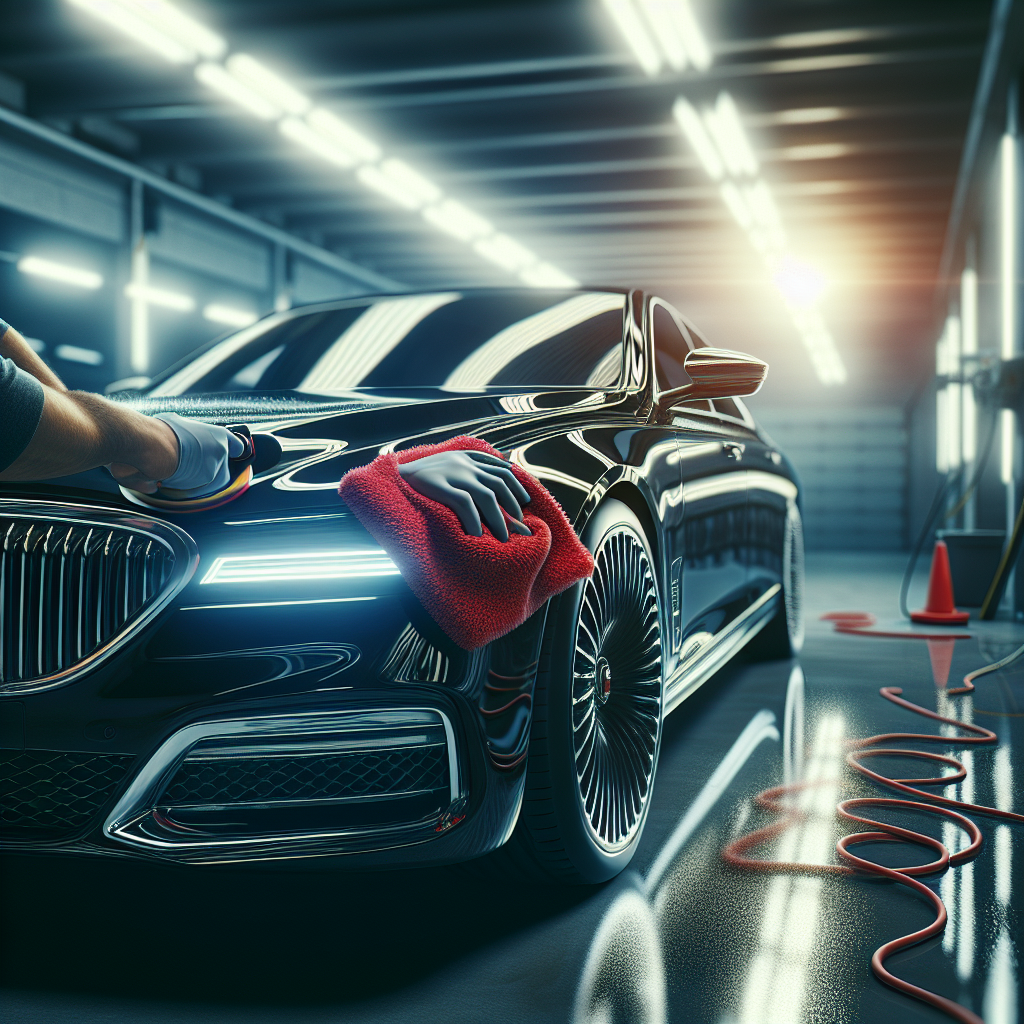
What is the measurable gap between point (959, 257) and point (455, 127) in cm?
652

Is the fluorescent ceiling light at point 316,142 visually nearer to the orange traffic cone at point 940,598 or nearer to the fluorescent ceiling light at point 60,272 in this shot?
the fluorescent ceiling light at point 60,272

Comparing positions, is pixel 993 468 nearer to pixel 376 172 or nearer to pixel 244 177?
pixel 376 172

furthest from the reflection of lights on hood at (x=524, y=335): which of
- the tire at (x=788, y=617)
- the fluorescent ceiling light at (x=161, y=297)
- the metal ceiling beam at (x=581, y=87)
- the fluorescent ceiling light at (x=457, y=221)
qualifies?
the fluorescent ceiling light at (x=457, y=221)

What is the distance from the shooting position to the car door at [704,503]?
9.68ft

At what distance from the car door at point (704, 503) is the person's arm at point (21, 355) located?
166 centimetres

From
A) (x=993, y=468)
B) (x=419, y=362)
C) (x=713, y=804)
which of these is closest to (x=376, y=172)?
(x=993, y=468)

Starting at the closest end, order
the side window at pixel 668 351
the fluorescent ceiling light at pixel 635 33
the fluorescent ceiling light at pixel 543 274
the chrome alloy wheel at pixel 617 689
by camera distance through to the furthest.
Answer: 1. the chrome alloy wheel at pixel 617 689
2. the side window at pixel 668 351
3. the fluorescent ceiling light at pixel 635 33
4. the fluorescent ceiling light at pixel 543 274

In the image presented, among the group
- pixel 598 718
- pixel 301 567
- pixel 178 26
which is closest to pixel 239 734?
pixel 301 567

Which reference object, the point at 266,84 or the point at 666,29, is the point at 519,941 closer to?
the point at 666,29

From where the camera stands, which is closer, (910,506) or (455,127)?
(455,127)

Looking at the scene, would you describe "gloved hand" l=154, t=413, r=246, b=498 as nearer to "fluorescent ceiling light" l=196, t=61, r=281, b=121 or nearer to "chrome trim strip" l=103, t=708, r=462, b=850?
"chrome trim strip" l=103, t=708, r=462, b=850

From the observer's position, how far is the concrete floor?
166 centimetres

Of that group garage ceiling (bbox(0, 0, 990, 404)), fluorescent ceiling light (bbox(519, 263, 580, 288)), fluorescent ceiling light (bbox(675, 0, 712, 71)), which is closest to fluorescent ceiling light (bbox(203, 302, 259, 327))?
garage ceiling (bbox(0, 0, 990, 404))

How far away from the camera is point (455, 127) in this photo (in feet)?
30.4
